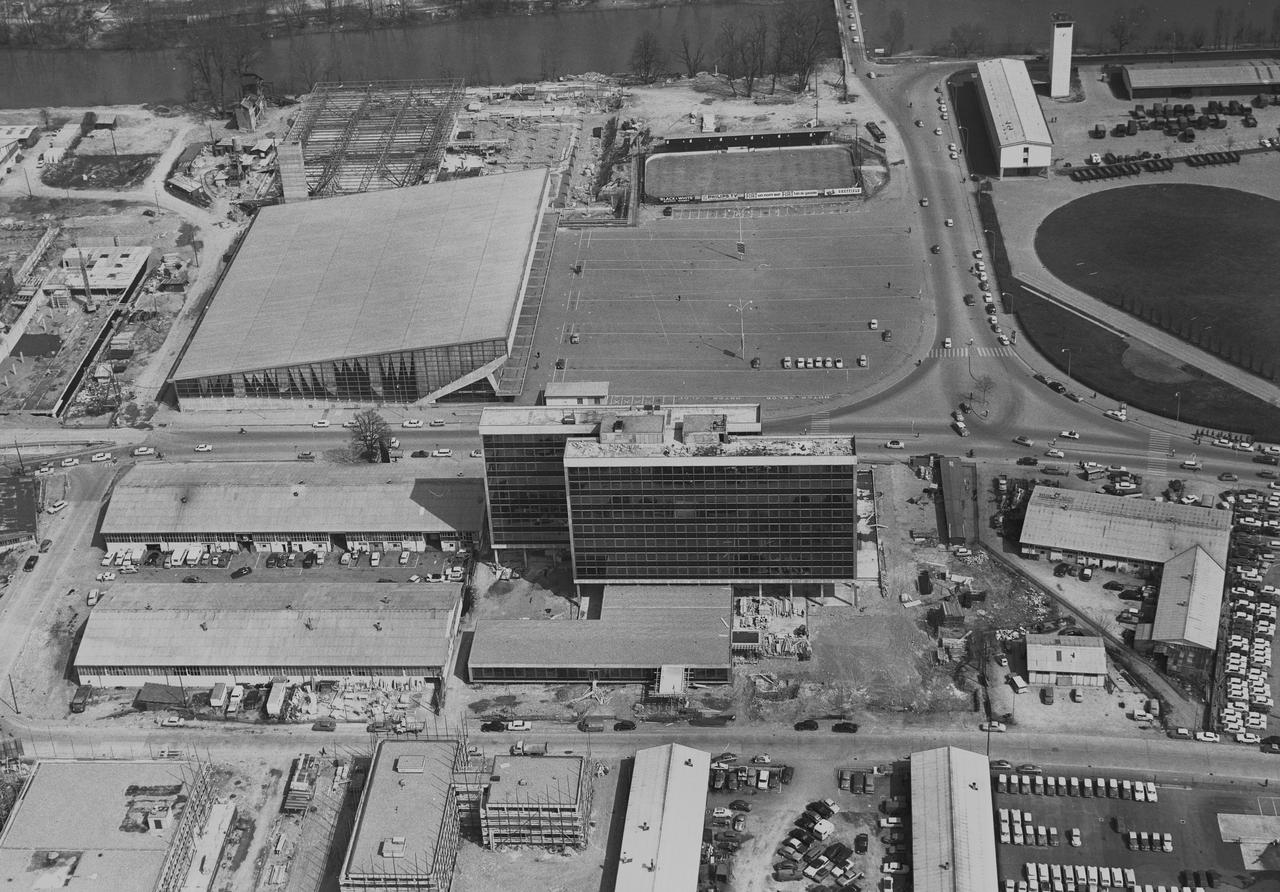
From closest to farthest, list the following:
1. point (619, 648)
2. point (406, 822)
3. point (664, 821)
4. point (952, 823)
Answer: point (406, 822) < point (952, 823) < point (664, 821) < point (619, 648)

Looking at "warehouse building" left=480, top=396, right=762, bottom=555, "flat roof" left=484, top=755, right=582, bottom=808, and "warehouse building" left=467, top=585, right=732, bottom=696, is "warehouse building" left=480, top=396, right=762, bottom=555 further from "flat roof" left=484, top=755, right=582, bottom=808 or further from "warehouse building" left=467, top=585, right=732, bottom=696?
"flat roof" left=484, top=755, right=582, bottom=808

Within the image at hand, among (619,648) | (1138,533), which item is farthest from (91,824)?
(1138,533)

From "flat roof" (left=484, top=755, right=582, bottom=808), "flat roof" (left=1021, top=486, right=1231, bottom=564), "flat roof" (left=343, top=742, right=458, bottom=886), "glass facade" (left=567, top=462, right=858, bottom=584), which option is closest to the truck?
"flat roof" (left=484, top=755, right=582, bottom=808)

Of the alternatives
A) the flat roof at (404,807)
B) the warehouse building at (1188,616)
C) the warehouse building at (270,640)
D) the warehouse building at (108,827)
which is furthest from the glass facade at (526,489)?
the warehouse building at (1188,616)

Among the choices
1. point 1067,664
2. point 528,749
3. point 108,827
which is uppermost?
point 108,827

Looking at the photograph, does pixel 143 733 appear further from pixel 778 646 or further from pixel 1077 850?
pixel 1077 850

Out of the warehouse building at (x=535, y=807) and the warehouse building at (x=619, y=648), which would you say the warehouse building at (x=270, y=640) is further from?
the warehouse building at (x=535, y=807)

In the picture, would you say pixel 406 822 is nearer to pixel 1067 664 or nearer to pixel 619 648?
pixel 619 648
